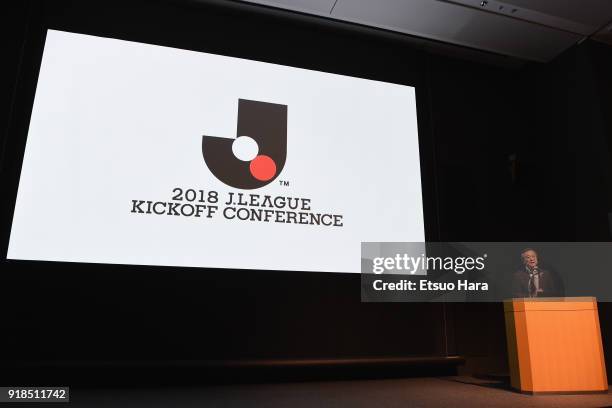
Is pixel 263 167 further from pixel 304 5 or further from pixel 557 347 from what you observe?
pixel 557 347

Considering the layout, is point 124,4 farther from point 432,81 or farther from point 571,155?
point 571,155

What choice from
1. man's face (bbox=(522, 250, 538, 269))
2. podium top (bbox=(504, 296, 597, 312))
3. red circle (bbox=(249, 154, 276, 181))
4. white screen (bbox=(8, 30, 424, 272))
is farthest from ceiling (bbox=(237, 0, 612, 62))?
podium top (bbox=(504, 296, 597, 312))

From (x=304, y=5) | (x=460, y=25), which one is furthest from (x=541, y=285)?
(x=304, y=5)

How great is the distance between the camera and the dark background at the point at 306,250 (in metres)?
2.23

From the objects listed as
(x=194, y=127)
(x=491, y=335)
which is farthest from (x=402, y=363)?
(x=194, y=127)

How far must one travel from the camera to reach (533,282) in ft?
7.51

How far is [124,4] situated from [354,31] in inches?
58.4

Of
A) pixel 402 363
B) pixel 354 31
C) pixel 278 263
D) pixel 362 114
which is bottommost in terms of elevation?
pixel 402 363

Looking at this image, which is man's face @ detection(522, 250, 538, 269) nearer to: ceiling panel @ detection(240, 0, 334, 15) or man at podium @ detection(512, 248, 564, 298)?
man at podium @ detection(512, 248, 564, 298)

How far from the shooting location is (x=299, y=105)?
2.70 metres

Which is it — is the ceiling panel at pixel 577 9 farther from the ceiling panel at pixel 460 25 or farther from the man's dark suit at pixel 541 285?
the man's dark suit at pixel 541 285

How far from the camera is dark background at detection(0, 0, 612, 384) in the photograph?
2227 mm

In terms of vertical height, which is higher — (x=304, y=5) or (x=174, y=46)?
(x=304, y=5)

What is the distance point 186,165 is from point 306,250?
31.0 inches
